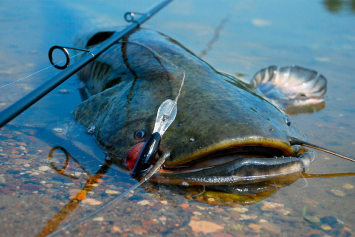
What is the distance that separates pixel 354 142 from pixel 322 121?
52 cm

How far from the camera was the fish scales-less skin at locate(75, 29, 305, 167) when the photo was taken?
6.49ft

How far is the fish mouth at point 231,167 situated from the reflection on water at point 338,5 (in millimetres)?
7486

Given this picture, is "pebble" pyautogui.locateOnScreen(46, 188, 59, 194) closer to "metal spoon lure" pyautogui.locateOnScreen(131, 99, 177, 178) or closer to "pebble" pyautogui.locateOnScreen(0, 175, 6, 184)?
"pebble" pyautogui.locateOnScreen(0, 175, 6, 184)

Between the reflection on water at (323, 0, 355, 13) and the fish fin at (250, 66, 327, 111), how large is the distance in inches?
205

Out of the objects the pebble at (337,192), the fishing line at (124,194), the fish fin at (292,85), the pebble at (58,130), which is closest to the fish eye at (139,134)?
the fishing line at (124,194)

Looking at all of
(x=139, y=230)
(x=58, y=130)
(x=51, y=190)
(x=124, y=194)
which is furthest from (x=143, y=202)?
(x=58, y=130)

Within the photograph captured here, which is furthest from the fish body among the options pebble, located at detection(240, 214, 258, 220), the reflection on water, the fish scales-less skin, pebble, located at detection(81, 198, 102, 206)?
the reflection on water

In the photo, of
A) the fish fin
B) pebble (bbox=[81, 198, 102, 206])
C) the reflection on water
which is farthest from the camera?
the reflection on water

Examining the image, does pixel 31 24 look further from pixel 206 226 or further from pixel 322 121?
pixel 206 226

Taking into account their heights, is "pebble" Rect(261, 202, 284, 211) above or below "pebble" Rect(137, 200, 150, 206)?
below

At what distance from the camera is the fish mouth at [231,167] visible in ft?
6.55

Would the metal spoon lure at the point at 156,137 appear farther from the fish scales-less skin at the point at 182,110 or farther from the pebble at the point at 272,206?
the pebble at the point at 272,206

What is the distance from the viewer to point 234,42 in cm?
599

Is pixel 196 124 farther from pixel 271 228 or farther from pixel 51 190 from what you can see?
pixel 51 190
